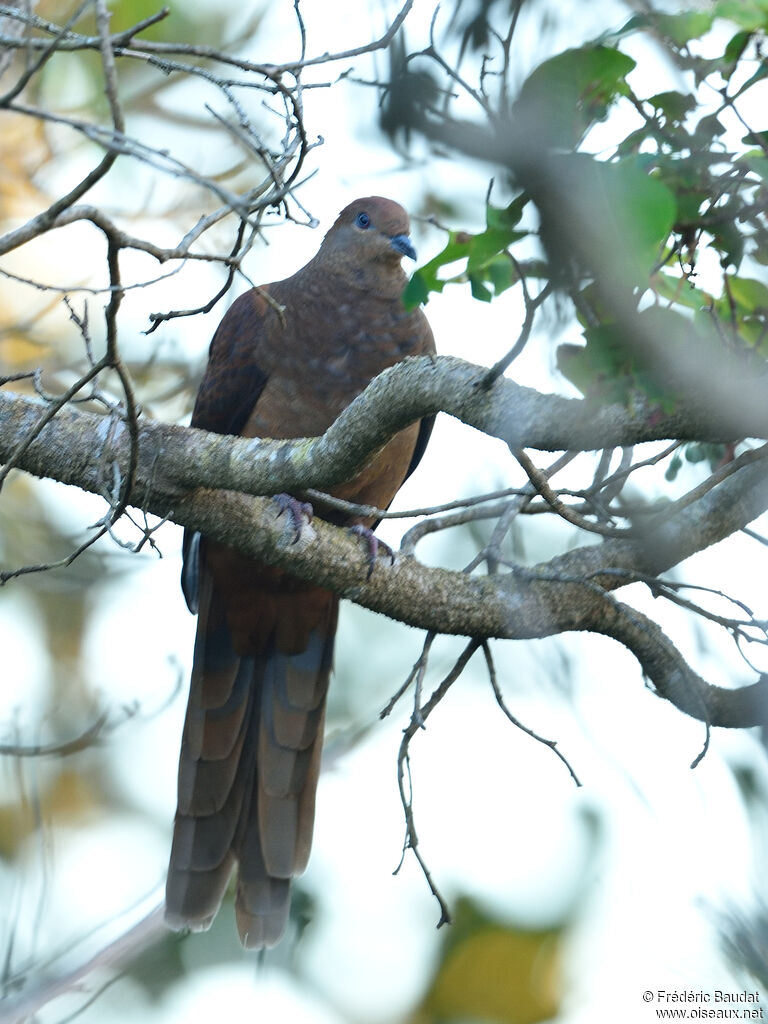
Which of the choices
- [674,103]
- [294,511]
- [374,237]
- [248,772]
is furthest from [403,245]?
[674,103]

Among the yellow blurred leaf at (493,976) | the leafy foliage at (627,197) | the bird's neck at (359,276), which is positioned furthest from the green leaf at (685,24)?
the yellow blurred leaf at (493,976)

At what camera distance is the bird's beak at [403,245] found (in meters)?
3.78

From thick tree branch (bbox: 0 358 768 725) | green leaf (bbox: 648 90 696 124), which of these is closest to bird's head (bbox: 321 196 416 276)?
thick tree branch (bbox: 0 358 768 725)

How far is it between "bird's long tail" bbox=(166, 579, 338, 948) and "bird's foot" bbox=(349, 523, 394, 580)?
2.69 ft

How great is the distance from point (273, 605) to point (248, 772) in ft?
1.82

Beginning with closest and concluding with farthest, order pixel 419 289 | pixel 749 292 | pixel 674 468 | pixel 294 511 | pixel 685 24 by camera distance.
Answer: pixel 685 24, pixel 419 289, pixel 749 292, pixel 294 511, pixel 674 468

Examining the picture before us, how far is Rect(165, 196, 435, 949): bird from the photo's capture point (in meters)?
3.59

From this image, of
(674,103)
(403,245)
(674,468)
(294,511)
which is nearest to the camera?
(674,103)

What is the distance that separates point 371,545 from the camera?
2.94 meters

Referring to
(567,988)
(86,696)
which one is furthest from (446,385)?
(86,696)

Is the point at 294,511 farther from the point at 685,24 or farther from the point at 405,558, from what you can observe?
the point at 685,24

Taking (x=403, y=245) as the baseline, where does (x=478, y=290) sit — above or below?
below

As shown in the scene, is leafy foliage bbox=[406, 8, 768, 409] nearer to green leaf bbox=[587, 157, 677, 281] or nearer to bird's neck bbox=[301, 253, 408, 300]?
green leaf bbox=[587, 157, 677, 281]

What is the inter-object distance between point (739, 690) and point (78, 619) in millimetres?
3518
